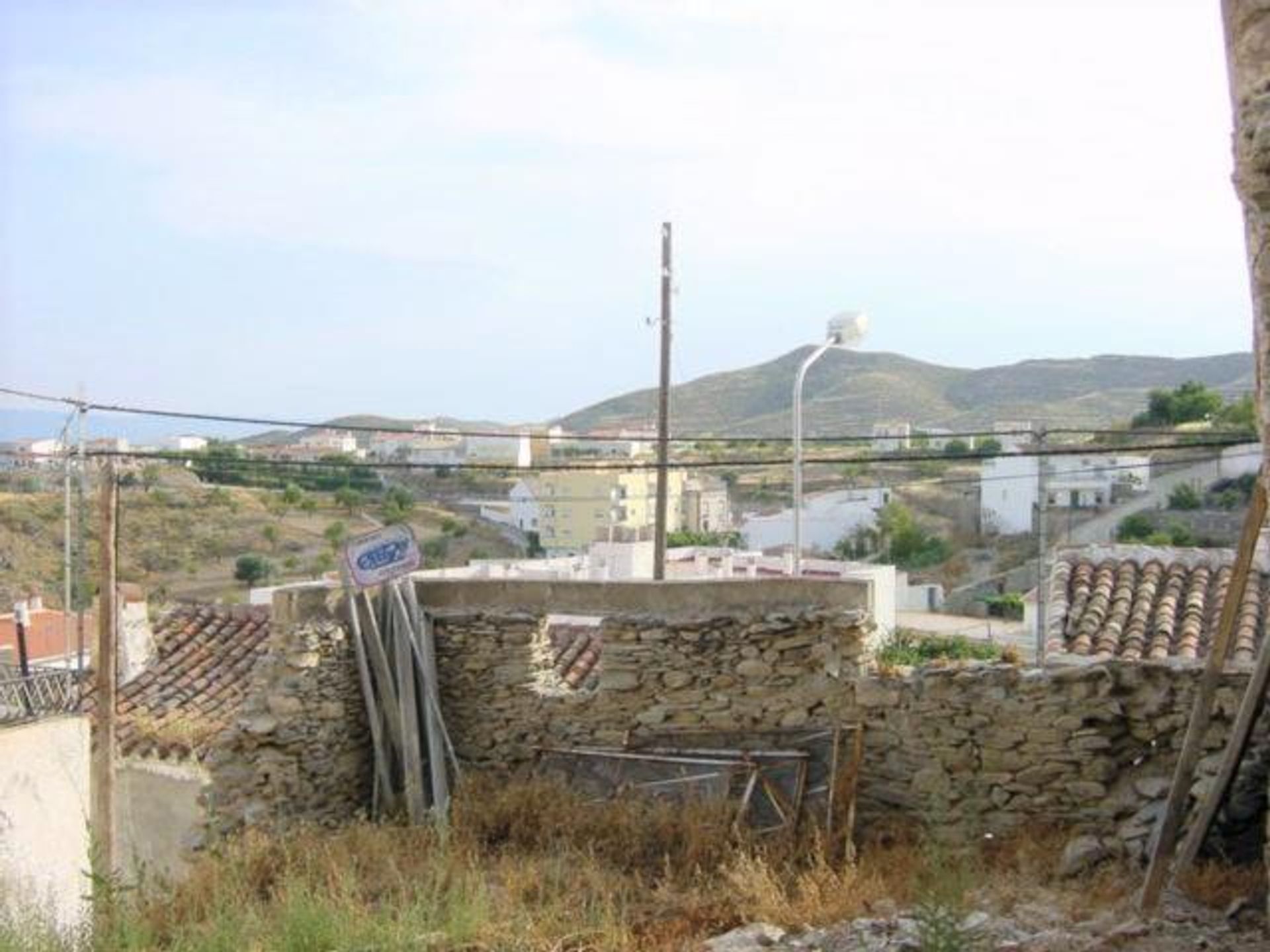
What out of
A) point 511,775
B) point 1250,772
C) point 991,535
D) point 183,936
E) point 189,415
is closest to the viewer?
point 183,936

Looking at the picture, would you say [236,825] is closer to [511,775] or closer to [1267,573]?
[511,775]

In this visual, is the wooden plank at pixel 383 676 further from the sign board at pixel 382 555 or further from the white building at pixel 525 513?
the white building at pixel 525 513

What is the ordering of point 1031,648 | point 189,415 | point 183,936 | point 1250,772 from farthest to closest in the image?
point 1031,648 < point 189,415 < point 1250,772 < point 183,936

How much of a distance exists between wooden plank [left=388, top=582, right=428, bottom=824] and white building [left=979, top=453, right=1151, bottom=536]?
25305 millimetres

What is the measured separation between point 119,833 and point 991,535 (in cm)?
3777

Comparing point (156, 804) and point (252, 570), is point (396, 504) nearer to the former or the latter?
point (252, 570)

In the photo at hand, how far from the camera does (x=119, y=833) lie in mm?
13148

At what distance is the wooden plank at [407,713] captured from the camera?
31.4 feet

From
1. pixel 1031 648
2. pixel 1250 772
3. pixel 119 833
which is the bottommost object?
pixel 119 833

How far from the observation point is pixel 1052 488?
122ft

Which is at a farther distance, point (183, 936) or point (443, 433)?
point (443, 433)

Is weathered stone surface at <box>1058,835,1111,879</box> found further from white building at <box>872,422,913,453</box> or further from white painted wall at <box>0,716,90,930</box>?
white building at <box>872,422,913,453</box>

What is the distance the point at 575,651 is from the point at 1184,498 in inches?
976

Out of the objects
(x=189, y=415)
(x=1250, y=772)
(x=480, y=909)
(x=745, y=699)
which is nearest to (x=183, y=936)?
(x=480, y=909)
